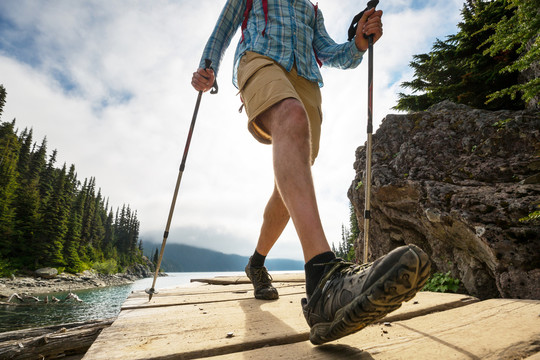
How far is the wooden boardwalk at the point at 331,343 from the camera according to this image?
3.16 ft

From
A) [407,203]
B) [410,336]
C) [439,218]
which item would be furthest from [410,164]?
[410,336]

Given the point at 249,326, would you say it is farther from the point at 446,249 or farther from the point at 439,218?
the point at 446,249

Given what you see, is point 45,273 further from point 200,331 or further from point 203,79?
point 200,331

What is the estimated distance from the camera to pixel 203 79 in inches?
103

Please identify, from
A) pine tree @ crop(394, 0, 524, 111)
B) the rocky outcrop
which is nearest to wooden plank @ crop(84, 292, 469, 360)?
the rocky outcrop

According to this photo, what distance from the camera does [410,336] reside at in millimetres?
1138

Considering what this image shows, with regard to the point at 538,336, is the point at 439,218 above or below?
above

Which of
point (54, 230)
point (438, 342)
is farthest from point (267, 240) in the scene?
point (54, 230)

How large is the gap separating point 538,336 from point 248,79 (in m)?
2.01

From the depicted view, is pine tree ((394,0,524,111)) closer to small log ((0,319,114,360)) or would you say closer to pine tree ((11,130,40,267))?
small log ((0,319,114,360))

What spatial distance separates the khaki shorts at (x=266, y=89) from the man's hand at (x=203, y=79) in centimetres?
58

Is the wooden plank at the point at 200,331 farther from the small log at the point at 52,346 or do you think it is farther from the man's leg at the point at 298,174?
the small log at the point at 52,346

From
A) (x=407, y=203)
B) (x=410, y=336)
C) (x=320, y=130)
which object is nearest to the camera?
(x=410, y=336)

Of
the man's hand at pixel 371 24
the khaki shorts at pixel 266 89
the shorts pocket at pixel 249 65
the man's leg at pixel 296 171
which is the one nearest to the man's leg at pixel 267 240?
the khaki shorts at pixel 266 89
